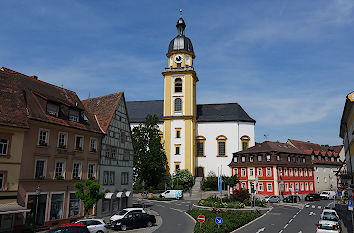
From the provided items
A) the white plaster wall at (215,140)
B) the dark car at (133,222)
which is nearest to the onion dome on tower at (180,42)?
the white plaster wall at (215,140)

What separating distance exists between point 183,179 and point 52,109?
36883 millimetres

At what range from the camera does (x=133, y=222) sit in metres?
26.1

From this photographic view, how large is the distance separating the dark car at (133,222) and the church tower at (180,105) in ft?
117

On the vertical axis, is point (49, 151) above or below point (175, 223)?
above

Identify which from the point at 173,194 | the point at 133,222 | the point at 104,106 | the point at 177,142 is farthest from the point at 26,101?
the point at 177,142

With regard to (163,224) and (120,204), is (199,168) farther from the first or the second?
(163,224)

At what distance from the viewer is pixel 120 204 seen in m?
35.0

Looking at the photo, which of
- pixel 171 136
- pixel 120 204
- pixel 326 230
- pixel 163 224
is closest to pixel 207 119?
pixel 171 136

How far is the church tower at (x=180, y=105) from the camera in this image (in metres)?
64.1

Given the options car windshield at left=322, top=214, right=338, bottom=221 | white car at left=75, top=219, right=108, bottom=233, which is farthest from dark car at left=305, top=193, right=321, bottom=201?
white car at left=75, top=219, right=108, bottom=233

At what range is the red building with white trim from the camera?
5528 centimetres

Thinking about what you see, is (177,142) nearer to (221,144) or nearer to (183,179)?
(183,179)

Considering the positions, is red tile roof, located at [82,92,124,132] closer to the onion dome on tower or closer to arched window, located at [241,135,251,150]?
the onion dome on tower

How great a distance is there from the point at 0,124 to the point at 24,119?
7.67ft
